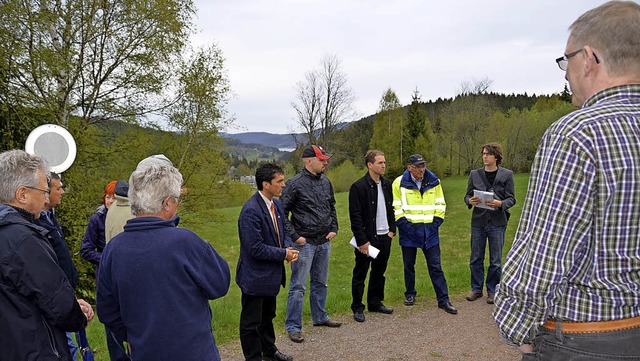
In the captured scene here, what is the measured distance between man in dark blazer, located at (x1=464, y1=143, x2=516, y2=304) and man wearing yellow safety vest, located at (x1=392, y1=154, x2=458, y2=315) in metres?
0.65

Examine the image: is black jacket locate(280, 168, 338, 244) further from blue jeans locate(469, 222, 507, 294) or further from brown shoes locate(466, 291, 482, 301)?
brown shoes locate(466, 291, 482, 301)

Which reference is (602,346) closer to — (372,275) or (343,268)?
(372,275)

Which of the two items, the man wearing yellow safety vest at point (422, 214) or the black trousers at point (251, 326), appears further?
the man wearing yellow safety vest at point (422, 214)

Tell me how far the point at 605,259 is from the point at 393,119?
2036 inches

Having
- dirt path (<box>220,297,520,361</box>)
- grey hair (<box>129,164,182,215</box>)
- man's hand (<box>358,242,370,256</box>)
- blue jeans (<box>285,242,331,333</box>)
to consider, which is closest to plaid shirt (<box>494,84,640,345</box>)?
grey hair (<box>129,164,182,215</box>)

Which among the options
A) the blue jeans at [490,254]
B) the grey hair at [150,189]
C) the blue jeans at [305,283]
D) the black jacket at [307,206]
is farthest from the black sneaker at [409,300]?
the grey hair at [150,189]

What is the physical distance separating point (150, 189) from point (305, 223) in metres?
3.18

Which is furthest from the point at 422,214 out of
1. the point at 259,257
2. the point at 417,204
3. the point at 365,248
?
the point at 259,257

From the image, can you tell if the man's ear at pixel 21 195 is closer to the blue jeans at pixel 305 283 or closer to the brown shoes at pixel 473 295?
the blue jeans at pixel 305 283

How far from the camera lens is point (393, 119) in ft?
172

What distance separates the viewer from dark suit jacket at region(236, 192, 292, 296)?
15.0ft

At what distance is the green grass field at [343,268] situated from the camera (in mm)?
6266

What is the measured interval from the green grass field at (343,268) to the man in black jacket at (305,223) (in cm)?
58

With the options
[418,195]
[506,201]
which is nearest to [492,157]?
[506,201]
